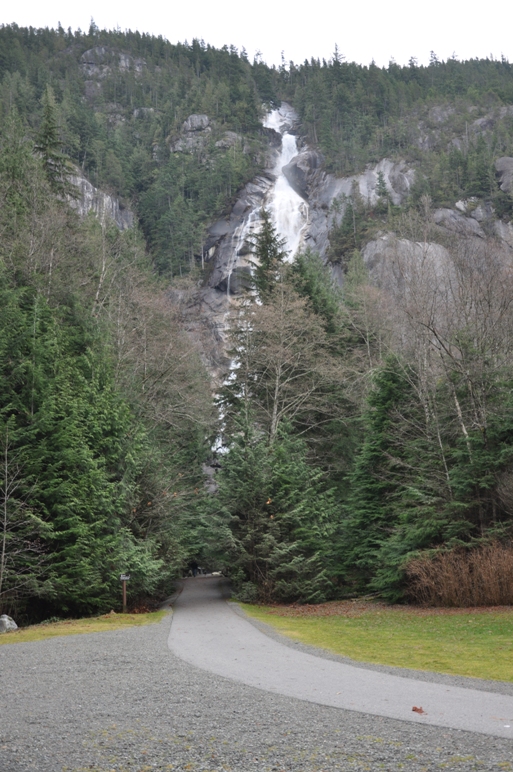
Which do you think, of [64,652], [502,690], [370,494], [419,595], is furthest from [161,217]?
[502,690]

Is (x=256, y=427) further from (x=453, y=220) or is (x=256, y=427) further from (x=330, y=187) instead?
(x=330, y=187)

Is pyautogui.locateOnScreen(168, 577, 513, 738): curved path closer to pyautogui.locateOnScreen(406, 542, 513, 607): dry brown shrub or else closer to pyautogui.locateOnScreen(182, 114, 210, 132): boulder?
pyautogui.locateOnScreen(406, 542, 513, 607): dry brown shrub

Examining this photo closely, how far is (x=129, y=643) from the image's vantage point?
1413 cm

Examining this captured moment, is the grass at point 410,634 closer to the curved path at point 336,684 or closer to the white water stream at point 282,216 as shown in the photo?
the curved path at point 336,684

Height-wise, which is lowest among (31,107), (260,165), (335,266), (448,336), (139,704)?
(139,704)

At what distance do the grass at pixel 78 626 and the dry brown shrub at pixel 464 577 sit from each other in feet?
27.1

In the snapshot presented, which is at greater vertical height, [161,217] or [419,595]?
[161,217]

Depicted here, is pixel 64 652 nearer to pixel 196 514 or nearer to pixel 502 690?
pixel 502 690

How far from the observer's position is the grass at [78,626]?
16094 millimetres

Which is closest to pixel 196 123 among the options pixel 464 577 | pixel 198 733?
pixel 464 577

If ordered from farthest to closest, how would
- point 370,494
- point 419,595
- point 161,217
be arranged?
point 161,217 → point 370,494 → point 419,595

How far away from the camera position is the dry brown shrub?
1825 cm

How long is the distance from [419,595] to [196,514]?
471 inches

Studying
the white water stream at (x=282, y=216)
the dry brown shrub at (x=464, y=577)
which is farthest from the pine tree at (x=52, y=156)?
the white water stream at (x=282, y=216)
